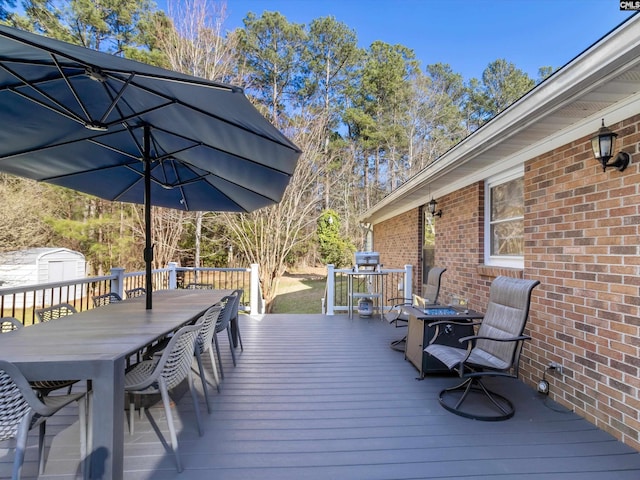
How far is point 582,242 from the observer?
2678mm

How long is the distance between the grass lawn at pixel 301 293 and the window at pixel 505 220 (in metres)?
7.01

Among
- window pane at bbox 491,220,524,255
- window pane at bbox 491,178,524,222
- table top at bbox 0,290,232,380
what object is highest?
window pane at bbox 491,178,524,222

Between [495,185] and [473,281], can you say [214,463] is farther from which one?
[495,185]

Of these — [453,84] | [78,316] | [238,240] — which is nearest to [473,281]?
[78,316]

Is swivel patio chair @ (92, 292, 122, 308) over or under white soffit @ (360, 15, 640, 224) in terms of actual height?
under

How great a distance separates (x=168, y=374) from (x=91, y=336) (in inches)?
21.4

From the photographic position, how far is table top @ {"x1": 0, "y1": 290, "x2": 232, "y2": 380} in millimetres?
1662

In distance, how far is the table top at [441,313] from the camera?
335 cm

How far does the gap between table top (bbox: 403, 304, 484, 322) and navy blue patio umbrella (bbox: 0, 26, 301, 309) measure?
204cm

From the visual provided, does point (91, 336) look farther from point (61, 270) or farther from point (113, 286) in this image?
point (61, 270)

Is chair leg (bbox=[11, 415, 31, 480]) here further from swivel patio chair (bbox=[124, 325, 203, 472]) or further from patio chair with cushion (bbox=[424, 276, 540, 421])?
patio chair with cushion (bbox=[424, 276, 540, 421])

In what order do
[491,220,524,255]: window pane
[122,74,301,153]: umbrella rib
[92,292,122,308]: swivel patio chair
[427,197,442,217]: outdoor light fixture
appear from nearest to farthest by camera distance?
[122,74,301,153]: umbrella rib
[491,220,524,255]: window pane
[92,292,122,308]: swivel patio chair
[427,197,442,217]: outdoor light fixture

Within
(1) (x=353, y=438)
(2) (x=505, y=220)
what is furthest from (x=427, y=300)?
(1) (x=353, y=438)

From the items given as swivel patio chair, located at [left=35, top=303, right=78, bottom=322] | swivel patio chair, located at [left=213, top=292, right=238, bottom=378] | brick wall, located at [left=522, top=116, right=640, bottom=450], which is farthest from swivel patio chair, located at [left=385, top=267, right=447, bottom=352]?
swivel patio chair, located at [left=35, top=303, right=78, bottom=322]
